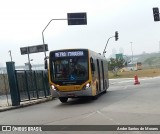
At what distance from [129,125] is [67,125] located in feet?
6.47

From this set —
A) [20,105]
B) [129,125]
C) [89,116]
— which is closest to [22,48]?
[20,105]

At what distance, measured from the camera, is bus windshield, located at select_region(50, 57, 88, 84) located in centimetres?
2236

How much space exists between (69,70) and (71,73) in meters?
0.19

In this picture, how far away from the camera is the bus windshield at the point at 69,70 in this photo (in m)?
22.4

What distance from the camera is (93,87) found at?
2309 centimetres

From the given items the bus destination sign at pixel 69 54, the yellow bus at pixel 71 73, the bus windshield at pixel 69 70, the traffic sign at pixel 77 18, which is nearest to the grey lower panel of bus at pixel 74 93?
the yellow bus at pixel 71 73

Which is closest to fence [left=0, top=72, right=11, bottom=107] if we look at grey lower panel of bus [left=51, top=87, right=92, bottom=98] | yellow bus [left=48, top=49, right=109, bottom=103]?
grey lower panel of bus [left=51, top=87, right=92, bottom=98]

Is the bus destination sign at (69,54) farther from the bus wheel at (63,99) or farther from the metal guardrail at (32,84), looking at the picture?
the metal guardrail at (32,84)

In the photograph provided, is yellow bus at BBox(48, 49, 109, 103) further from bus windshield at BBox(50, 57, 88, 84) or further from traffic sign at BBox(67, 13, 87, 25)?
traffic sign at BBox(67, 13, 87, 25)

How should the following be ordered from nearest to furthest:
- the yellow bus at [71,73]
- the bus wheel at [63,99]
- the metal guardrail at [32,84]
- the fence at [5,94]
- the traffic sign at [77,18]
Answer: the yellow bus at [71,73] → the bus wheel at [63,99] → the metal guardrail at [32,84] → the fence at [5,94] → the traffic sign at [77,18]

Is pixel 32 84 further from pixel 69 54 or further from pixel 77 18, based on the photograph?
pixel 77 18

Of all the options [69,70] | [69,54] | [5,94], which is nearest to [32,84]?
[69,54]

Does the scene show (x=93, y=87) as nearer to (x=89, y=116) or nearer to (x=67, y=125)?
(x=89, y=116)

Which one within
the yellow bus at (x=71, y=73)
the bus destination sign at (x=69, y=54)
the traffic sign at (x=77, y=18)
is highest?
the traffic sign at (x=77, y=18)
